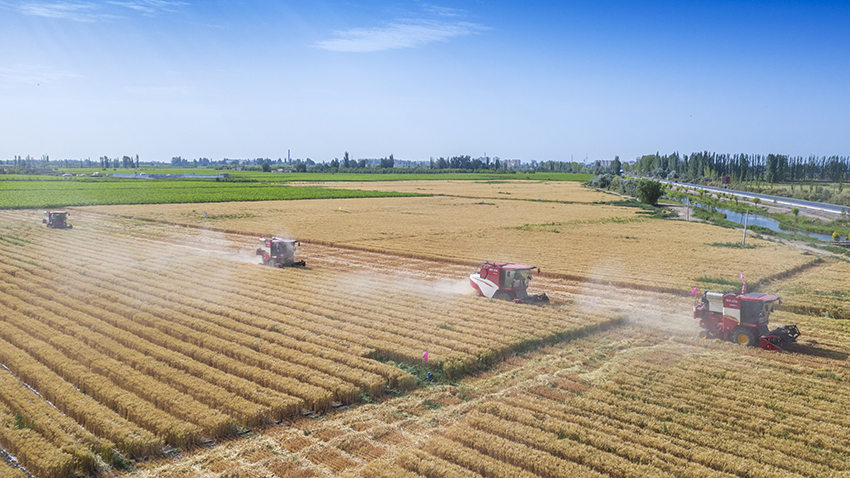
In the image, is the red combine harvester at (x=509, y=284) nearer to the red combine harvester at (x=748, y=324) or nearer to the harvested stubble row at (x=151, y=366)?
the red combine harvester at (x=748, y=324)

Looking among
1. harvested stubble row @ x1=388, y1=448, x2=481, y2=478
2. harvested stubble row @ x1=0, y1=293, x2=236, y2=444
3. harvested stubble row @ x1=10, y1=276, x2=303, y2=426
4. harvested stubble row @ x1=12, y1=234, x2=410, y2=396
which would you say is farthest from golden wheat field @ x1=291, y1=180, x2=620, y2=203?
harvested stubble row @ x1=388, y1=448, x2=481, y2=478

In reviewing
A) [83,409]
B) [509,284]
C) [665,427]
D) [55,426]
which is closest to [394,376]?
[665,427]

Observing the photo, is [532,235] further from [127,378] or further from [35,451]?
[35,451]

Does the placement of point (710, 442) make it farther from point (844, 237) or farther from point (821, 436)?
point (844, 237)

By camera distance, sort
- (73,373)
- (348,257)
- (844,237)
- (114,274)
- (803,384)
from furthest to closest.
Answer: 1. (844,237)
2. (348,257)
3. (114,274)
4. (803,384)
5. (73,373)

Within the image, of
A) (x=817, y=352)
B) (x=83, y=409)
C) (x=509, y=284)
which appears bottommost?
(x=817, y=352)

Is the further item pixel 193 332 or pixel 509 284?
pixel 509 284

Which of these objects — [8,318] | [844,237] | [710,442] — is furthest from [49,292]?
[844,237]

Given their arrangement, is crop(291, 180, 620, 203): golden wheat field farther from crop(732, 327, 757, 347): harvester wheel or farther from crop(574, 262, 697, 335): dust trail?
crop(732, 327, 757, 347): harvester wheel
